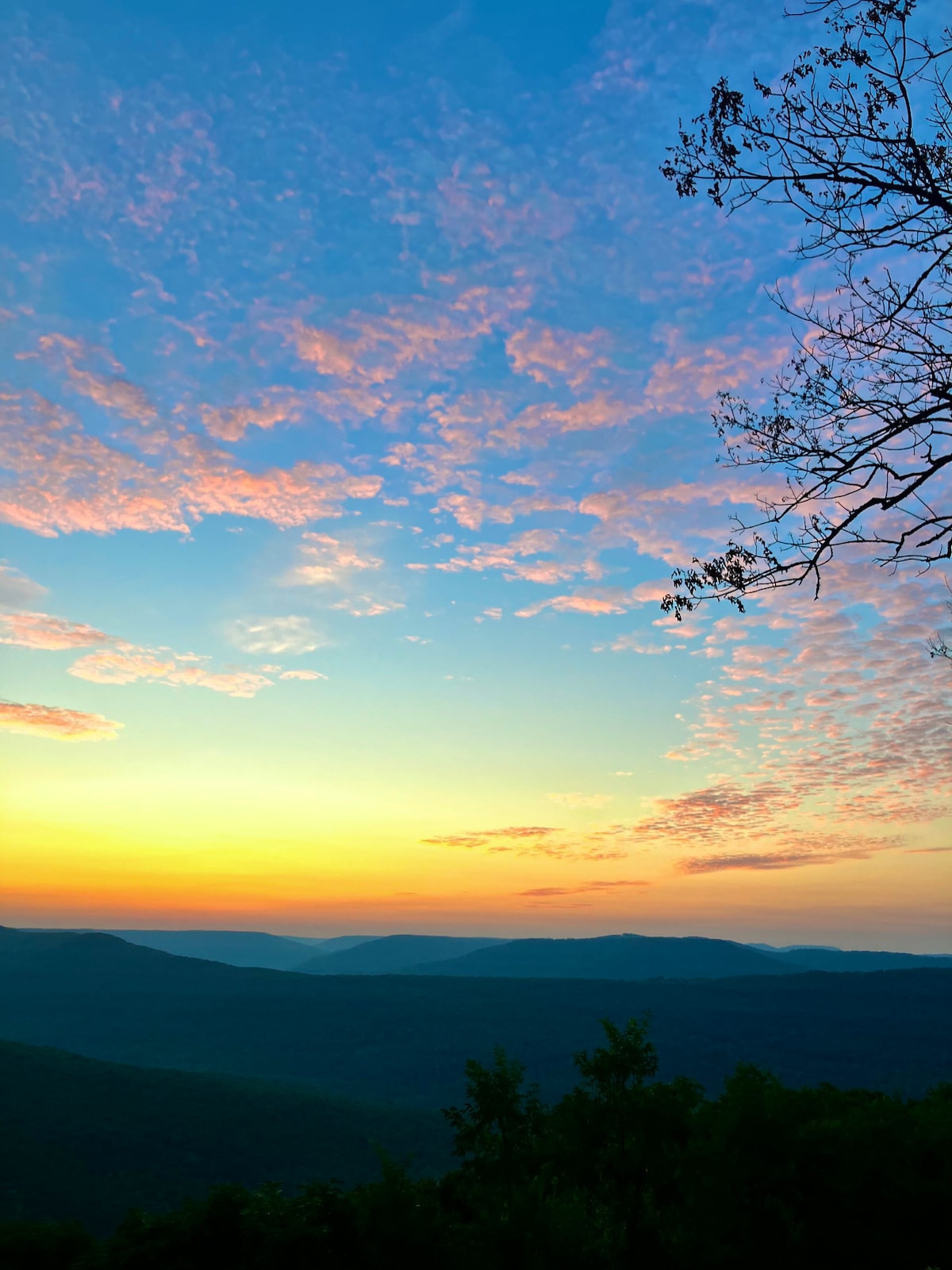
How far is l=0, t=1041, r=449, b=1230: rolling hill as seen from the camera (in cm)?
11325

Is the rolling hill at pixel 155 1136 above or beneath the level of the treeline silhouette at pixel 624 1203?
beneath

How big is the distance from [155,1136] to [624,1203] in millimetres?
133631

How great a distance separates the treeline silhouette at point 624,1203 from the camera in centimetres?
2475

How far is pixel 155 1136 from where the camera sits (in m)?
136

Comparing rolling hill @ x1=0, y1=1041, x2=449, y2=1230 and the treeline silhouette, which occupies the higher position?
the treeline silhouette

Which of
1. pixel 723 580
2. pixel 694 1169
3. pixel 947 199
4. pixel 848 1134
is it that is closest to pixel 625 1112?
pixel 694 1169

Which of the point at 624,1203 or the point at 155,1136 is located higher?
the point at 624,1203

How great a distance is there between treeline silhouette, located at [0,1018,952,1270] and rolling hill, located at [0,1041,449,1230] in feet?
286

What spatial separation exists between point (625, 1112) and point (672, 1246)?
13.1 metres

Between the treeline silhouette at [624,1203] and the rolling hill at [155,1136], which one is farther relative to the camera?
the rolling hill at [155,1136]

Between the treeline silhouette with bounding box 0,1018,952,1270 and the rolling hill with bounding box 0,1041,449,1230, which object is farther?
the rolling hill with bounding box 0,1041,449,1230

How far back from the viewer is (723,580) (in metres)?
12.5

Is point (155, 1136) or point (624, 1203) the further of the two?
point (155, 1136)

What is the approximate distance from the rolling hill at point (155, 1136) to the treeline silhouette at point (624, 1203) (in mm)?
87292
